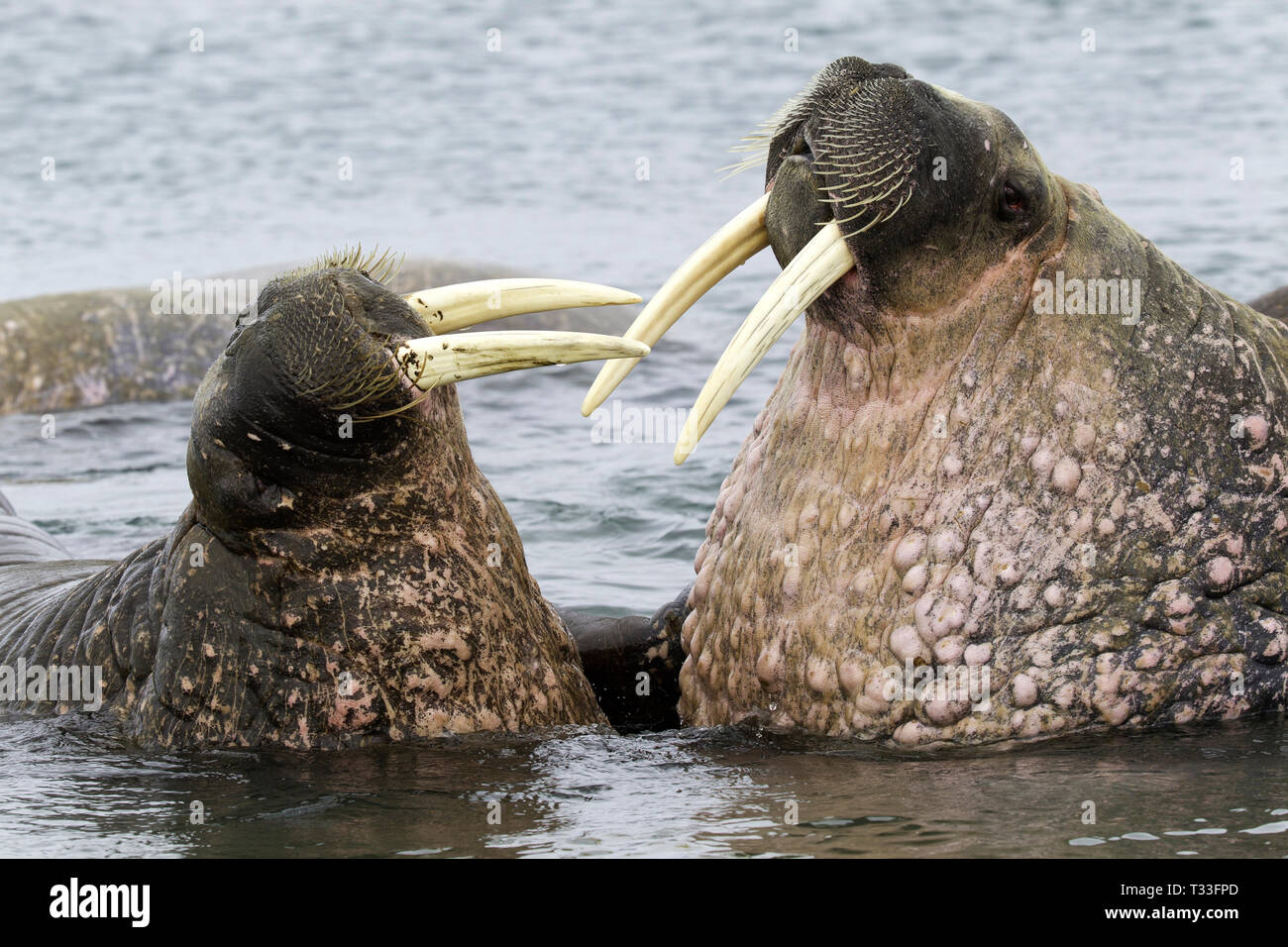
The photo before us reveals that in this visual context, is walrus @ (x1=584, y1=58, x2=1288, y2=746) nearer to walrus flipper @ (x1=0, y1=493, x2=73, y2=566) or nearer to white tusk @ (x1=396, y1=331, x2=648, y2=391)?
white tusk @ (x1=396, y1=331, x2=648, y2=391)

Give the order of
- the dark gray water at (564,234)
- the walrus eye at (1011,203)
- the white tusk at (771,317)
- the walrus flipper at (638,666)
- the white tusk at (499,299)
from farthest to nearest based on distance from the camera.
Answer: the walrus flipper at (638,666) → the white tusk at (499,299) → the walrus eye at (1011,203) → the white tusk at (771,317) → the dark gray water at (564,234)

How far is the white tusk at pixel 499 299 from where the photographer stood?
16.8 feet

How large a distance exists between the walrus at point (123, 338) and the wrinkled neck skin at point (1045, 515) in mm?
7543

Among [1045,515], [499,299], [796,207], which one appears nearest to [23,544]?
[499,299]

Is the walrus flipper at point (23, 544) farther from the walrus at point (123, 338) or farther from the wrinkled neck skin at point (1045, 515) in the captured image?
the walrus at point (123, 338)

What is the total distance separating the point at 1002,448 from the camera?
4996mm

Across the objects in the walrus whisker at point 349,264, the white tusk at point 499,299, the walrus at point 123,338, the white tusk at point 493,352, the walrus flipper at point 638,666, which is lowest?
the walrus flipper at point 638,666

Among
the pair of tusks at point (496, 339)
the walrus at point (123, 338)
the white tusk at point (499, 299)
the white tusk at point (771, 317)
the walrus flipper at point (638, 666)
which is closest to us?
the white tusk at point (771, 317)

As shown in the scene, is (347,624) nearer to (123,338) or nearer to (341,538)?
(341,538)

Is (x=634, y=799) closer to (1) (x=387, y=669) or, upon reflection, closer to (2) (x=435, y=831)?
(2) (x=435, y=831)

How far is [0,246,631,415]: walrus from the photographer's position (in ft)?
42.5

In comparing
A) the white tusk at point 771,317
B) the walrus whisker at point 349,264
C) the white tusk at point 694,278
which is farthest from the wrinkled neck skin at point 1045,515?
the walrus whisker at point 349,264

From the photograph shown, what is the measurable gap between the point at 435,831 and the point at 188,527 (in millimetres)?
1370
